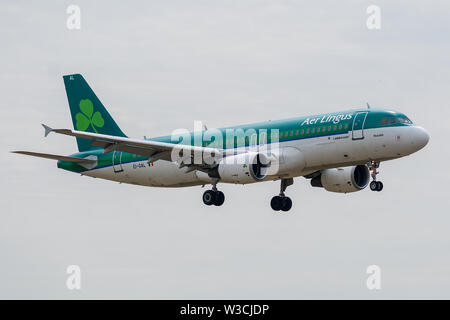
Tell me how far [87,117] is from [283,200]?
15987mm

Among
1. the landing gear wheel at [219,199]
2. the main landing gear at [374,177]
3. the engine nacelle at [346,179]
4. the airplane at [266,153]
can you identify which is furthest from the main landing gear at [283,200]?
the main landing gear at [374,177]

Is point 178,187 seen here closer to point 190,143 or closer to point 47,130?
point 190,143

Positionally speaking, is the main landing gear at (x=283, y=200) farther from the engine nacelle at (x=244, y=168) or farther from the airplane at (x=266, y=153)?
the engine nacelle at (x=244, y=168)

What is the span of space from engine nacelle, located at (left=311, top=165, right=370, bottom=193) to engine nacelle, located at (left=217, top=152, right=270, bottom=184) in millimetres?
6534

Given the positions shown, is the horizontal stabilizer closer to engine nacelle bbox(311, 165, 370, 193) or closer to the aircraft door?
the aircraft door

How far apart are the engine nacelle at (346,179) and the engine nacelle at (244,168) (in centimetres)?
653

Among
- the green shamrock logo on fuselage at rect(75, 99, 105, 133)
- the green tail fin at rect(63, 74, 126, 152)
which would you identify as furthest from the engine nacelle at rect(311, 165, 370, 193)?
the green shamrock logo on fuselage at rect(75, 99, 105, 133)

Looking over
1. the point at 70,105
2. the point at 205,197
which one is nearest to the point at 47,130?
the point at 205,197

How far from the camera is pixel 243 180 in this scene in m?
63.8

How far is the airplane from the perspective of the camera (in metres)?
61.8

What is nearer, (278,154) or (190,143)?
(278,154)

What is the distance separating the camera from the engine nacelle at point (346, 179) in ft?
226

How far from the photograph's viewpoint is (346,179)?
68938 millimetres

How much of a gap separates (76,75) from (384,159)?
26.3 metres
